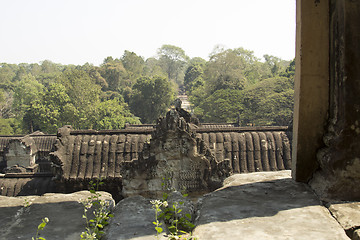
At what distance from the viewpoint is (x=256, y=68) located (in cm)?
5116

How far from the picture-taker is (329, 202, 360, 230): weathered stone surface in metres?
2.30

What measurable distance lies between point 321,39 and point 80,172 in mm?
6557

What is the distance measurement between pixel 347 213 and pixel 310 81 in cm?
117

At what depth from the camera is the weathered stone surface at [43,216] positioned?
92.3 inches

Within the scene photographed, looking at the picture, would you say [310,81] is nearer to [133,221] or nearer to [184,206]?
[184,206]

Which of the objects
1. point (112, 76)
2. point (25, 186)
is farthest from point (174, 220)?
point (112, 76)

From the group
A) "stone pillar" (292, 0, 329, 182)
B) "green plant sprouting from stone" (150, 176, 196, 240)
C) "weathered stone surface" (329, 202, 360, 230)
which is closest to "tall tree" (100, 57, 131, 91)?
"stone pillar" (292, 0, 329, 182)

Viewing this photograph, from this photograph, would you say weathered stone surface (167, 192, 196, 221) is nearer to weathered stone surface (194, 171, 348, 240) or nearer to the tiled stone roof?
weathered stone surface (194, 171, 348, 240)

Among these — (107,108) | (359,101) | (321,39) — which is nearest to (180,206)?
(359,101)

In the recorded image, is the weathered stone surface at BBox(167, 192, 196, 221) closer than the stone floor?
No

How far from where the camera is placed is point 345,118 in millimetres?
2885

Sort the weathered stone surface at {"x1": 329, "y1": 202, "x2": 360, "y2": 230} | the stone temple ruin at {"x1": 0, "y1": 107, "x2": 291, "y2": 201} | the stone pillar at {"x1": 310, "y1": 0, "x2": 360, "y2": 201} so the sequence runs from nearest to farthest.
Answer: the weathered stone surface at {"x1": 329, "y1": 202, "x2": 360, "y2": 230} → the stone pillar at {"x1": 310, "y1": 0, "x2": 360, "y2": 201} → the stone temple ruin at {"x1": 0, "y1": 107, "x2": 291, "y2": 201}

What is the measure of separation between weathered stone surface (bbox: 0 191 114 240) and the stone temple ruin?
10.4 feet

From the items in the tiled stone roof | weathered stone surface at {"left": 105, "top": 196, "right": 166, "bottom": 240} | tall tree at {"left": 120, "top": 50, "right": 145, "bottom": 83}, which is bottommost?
the tiled stone roof
